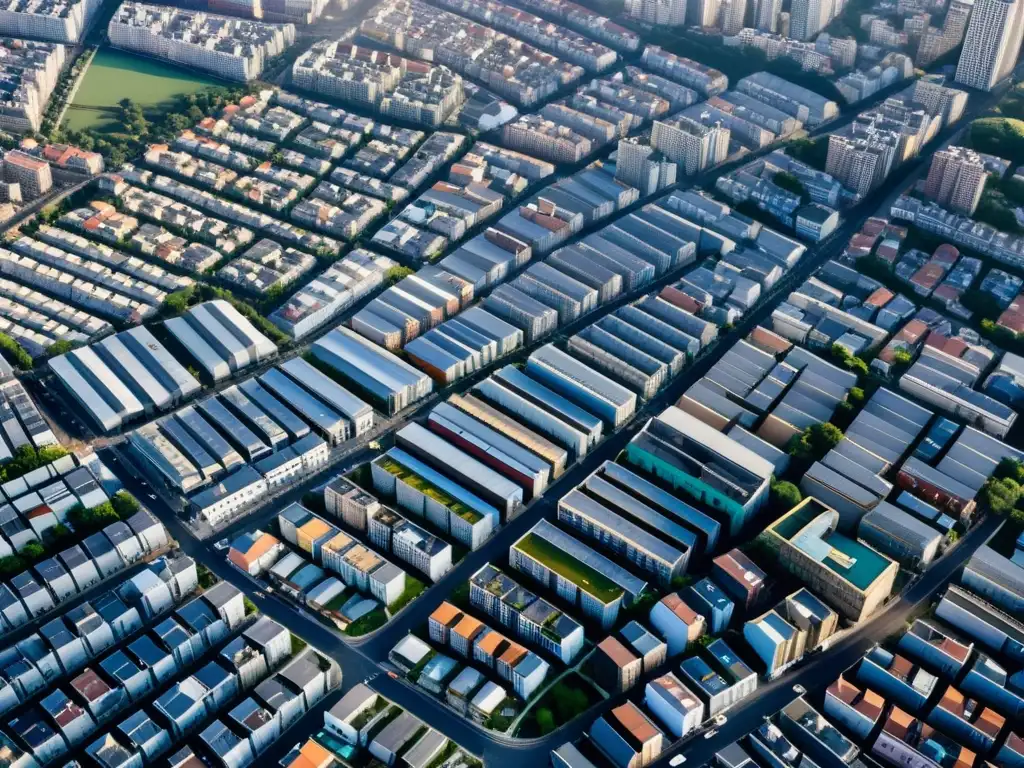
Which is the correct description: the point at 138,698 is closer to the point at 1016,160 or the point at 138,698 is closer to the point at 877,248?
the point at 877,248

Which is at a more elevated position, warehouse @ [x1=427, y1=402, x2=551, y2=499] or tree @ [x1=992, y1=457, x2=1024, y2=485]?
tree @ [x1=992, y1=457, x2=1024, y2=485]

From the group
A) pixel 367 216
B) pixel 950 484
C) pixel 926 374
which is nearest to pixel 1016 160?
pixel 926 374

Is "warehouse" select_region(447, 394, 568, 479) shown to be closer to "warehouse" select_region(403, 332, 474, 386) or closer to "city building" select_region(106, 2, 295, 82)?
"warehouse" select_region(403, 332, 474, 386)

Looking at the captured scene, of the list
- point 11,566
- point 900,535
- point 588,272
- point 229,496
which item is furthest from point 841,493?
point 11,566

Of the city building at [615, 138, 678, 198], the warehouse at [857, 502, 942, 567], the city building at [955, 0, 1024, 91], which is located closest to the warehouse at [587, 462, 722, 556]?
the warehouse at [857, 502, 942, 567]

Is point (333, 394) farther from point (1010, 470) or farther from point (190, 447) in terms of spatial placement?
point (1010, 470)

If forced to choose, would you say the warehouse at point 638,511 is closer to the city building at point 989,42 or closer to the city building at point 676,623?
the city building at point 676,623

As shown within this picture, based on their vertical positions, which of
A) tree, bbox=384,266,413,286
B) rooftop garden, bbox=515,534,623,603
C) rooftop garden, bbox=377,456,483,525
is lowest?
rooftop garden, bbox=515,534,623,603

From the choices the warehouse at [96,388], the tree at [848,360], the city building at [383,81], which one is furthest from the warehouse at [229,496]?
the city building at [383,81]
